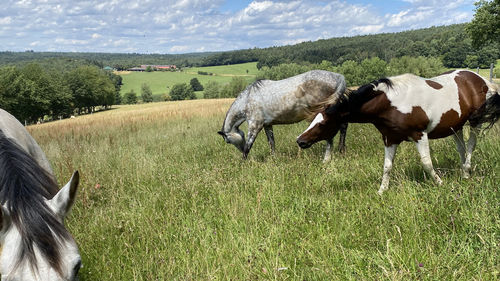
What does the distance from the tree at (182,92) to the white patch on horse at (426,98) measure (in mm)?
90514

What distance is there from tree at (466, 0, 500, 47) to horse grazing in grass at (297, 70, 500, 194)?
32.0m

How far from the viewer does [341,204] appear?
341 cm

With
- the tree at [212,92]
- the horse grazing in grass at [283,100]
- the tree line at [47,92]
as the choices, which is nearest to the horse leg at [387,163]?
the horse grazing in grass at [283,100]

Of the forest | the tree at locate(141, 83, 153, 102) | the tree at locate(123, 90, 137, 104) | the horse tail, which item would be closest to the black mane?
the horse tail

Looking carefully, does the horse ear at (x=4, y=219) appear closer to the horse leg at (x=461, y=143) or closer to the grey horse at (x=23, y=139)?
the grey horse at (x=23, y=139)

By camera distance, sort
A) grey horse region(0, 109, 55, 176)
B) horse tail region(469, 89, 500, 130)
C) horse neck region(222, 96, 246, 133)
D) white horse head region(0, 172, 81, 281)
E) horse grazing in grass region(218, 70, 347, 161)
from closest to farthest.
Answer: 1. white horse head region(0, 172, 81, 281)
2. grey horse region(0, 109, 55, 176)
3. horse tail region(469, 89, 500, 130)
4. horse grazing in grass region(218, 70, 347, 161)
5. horse neck region(222, 96, 246, 133)

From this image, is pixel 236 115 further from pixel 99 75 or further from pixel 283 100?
pixel 99 75

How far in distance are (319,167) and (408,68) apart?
77753mm

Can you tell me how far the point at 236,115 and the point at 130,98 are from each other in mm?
96365

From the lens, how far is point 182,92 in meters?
93.0

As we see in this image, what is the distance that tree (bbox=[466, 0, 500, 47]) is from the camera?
27.2 m

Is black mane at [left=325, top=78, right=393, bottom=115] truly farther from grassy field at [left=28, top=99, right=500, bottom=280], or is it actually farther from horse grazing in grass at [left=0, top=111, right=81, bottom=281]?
horse grazing in grass at [left=0, top=111, right=81, bottom=281]

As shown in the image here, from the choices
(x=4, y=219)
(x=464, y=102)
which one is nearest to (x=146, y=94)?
(x=464, y=102)

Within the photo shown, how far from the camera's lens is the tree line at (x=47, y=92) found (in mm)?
51312
